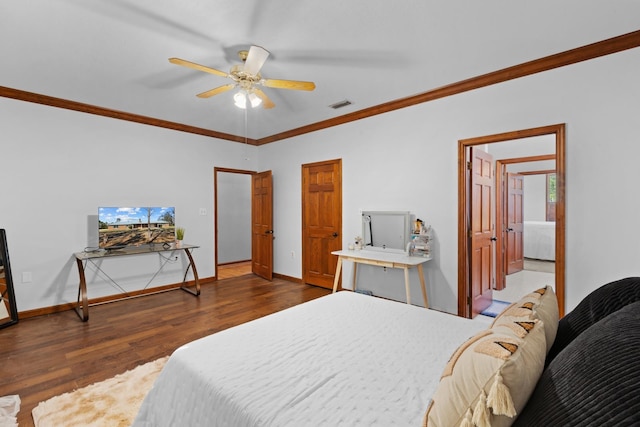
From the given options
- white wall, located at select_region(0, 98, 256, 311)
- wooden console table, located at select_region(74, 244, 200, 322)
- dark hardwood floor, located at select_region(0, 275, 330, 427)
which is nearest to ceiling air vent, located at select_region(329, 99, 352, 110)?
white wall, located at select_region(0, 98, 256, 311)

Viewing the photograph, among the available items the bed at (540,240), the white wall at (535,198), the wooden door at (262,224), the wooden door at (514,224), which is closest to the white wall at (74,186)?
the wooden door at (262,224)

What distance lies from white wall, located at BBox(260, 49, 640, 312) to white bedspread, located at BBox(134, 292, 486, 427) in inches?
73.9

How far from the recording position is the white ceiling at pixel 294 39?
2252 millimetres

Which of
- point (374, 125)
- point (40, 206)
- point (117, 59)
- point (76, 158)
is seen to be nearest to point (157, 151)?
point (76, 158)

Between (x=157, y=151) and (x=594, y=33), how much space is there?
5405mm

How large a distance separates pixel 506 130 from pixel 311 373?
317cm

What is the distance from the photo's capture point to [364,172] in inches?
176

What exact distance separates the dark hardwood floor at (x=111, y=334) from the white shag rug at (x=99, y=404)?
0.10 meters

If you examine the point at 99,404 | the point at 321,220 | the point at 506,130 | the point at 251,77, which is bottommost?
the point at 99,404

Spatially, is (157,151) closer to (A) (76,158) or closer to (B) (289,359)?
(A) (76,158)

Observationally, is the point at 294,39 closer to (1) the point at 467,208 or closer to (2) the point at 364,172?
(2) the point at 364,172

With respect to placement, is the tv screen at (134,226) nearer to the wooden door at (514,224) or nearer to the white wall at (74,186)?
the white wall at (74,186)

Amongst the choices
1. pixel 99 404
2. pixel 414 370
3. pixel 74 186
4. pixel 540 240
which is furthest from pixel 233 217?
pixel 540 240

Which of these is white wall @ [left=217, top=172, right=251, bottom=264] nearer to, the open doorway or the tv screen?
the tv screen
